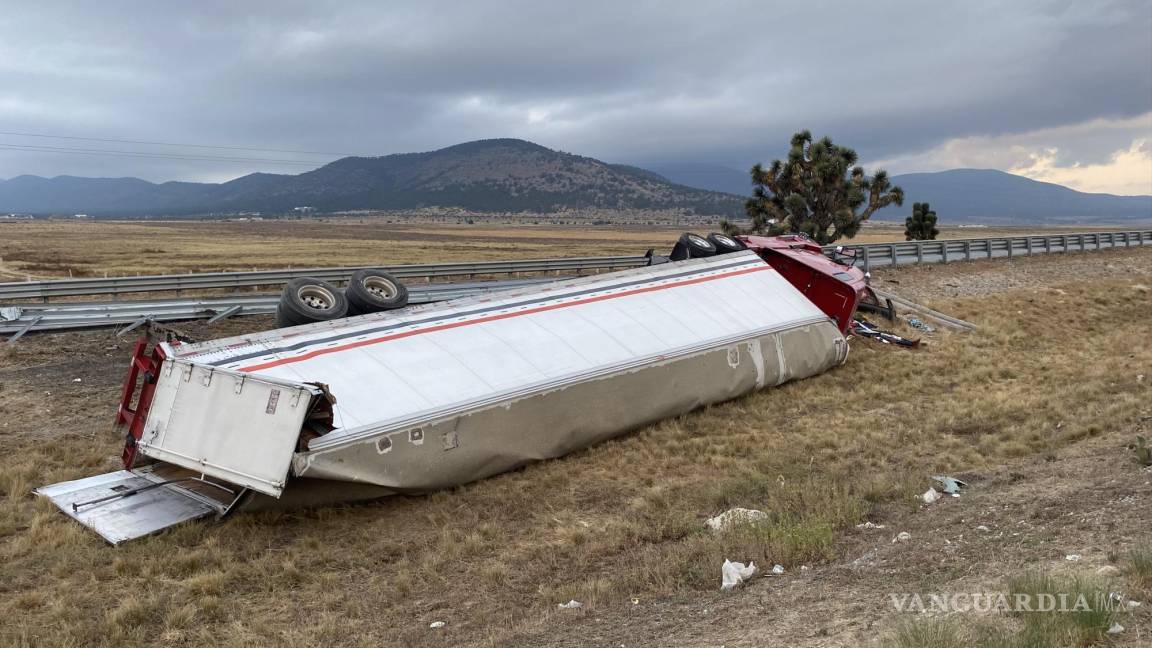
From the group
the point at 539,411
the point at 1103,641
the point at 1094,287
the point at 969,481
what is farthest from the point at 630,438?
the point at 1094,287

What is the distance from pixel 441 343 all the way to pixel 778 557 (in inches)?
189

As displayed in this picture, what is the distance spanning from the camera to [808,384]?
12789 millimetres

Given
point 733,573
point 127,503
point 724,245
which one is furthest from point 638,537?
point 724,245

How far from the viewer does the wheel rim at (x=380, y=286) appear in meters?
11.9

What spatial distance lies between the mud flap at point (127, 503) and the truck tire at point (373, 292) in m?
3.57

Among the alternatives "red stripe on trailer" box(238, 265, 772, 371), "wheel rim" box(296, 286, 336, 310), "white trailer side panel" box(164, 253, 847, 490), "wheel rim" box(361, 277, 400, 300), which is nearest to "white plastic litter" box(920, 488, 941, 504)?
"white trailer side panel" box(164, 253, 847, 490)

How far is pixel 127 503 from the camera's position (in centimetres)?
744

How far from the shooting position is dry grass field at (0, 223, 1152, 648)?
4988 mm

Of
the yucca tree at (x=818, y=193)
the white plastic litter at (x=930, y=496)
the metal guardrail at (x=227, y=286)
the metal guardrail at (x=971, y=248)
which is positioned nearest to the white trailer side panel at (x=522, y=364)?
the white plastic litter at (x=930, y=496)

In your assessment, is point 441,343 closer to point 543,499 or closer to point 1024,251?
point 543,499

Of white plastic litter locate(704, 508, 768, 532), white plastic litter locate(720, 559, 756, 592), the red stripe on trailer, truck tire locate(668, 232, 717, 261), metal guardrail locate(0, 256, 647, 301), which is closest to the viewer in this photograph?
white plastic litter locate(720, 559, 756, 592)

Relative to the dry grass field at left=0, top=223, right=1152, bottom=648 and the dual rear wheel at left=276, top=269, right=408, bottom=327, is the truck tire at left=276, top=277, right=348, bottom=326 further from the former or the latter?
the dry grass field at left=0, top=223, right=1152, bottom=648

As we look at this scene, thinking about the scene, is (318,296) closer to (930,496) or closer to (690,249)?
(690,249)

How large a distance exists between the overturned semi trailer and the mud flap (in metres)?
0.02
